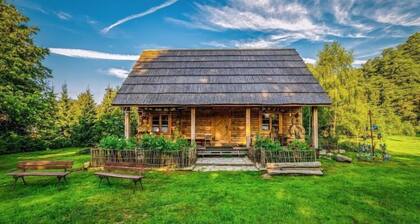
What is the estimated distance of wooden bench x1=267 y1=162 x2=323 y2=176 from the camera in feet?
29.1

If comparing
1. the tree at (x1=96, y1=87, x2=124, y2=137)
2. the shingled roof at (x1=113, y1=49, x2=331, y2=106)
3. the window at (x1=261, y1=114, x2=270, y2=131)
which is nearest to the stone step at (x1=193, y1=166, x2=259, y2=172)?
the shingled roof at (x1=113, y1=49, x2=331, y2=106)

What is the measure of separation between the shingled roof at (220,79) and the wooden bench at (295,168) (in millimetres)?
4152

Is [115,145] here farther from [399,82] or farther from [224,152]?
[399,82]

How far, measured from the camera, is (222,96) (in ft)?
43.0

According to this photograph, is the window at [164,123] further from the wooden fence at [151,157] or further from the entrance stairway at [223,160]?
the wooden fence at [151,157]

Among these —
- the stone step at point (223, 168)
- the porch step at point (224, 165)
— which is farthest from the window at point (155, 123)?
the stone step at point (223, 168)

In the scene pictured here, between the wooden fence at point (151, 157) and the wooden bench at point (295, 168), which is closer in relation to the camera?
the wooden bench at point (295, 168)

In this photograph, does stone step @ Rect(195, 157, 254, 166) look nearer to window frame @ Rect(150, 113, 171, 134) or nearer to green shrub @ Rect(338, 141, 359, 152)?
window frame @ Rect(150, 113, 171, 134)

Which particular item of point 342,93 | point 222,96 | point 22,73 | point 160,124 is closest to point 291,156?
point 222,96

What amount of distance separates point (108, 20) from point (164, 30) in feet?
18.7

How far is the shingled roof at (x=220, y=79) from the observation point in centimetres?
1282

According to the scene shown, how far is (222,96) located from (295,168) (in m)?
5.73

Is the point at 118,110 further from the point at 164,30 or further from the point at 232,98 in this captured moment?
the point at 232,98

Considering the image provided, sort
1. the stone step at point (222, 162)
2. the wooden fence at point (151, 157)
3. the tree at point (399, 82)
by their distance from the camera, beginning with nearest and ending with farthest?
the wooden fence at point (151, 157) → the stone step at point (222, 162) → the tree at point (399, 82)
